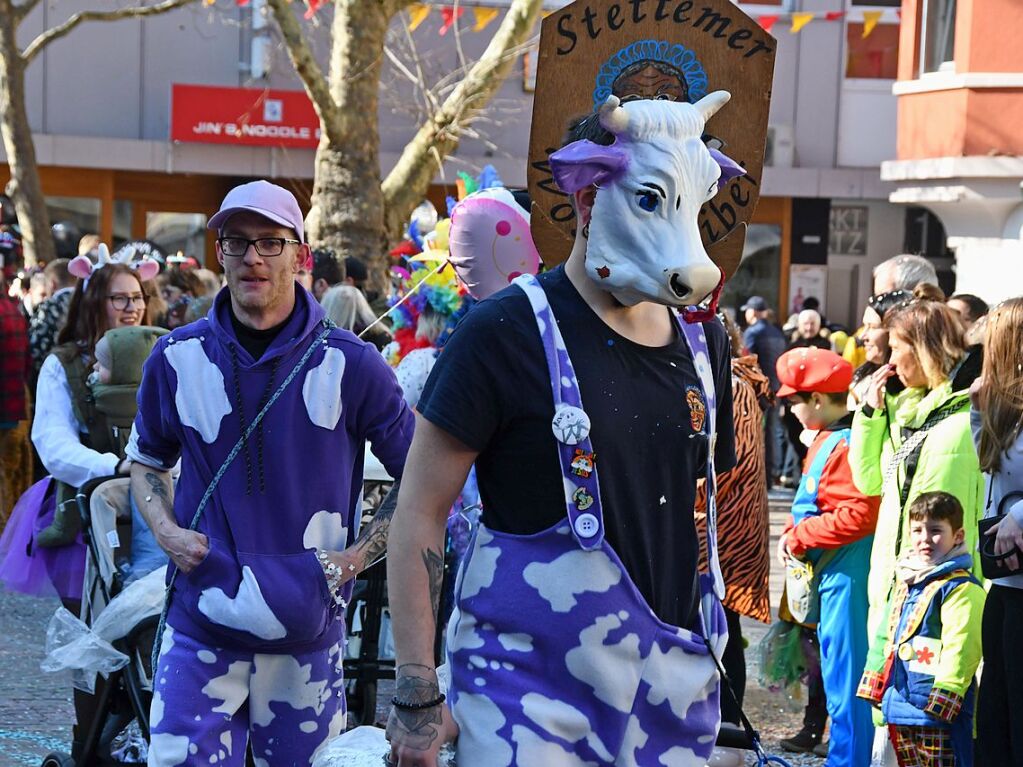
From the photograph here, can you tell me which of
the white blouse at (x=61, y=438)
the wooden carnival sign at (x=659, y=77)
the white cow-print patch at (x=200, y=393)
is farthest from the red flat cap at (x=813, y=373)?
the wooden carnival sign at (x=659, y=77)

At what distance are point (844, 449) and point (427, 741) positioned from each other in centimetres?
393

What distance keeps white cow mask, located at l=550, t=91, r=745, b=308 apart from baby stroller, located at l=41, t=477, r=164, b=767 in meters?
2.56

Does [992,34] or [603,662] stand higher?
[992,34]

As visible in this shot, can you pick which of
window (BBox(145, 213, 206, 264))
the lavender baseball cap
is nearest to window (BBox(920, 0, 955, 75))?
window (BBox(145, 213, 206, 264))

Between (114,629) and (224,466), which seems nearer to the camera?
(224,466)

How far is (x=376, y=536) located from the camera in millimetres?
4137

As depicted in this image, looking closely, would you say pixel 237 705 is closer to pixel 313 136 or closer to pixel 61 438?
pixel 61 438

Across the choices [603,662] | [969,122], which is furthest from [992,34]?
[603,662]

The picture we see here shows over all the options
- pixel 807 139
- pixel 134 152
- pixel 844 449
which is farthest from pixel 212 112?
pixel 844 449

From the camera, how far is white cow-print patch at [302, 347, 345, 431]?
4.04 m

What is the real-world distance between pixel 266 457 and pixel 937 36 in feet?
49.8

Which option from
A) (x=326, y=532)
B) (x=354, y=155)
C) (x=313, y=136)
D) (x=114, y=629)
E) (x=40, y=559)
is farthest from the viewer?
(x=313, y=136)

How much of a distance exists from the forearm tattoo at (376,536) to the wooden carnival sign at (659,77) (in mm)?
1102

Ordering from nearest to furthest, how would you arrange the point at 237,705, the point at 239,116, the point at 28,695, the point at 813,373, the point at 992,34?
1. the point at 237,705
2. the point at 813,373
3. the point at 28,695
4. the point at 992,34
5. the point at 239,116
